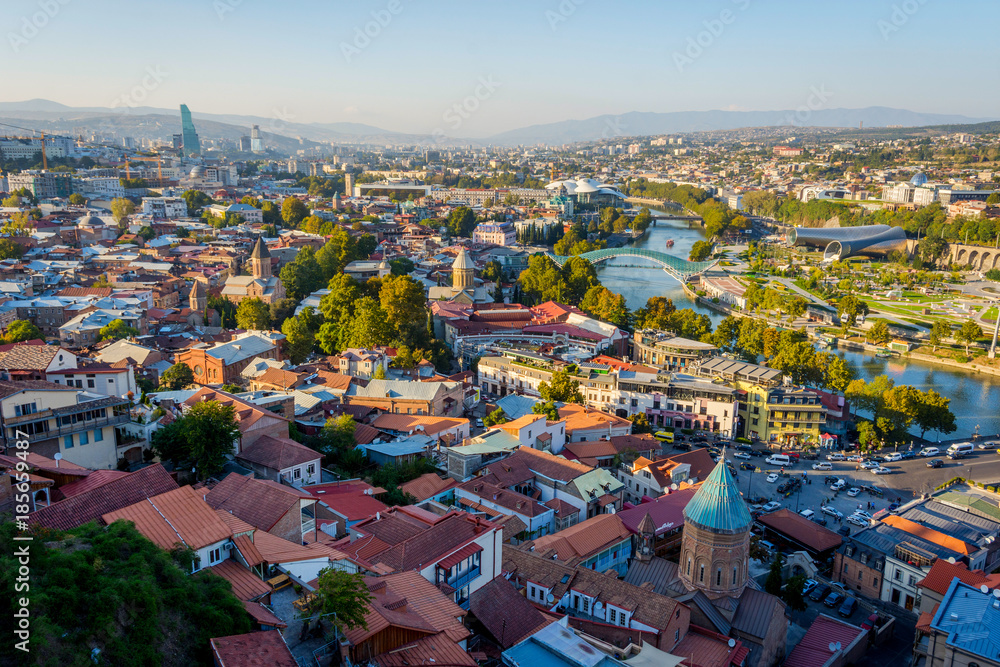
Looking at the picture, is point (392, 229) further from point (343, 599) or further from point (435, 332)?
point (343, 599)

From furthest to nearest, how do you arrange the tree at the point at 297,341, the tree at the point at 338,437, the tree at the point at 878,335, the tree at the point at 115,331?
1. the tree at the point at 878,335
2. the tree at the point at 297,341
3. the tree at the point at 115,331
4. the tree at the point at 338,437

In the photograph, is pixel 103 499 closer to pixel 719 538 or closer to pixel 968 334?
pixel 719 538

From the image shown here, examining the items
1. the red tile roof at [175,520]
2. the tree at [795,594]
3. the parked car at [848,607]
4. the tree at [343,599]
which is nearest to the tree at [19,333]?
the red tile roof at [175,520]

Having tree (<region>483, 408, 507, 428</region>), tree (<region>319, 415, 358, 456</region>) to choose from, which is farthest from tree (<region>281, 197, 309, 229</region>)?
tree (<region>319, 415, 358, 456</region>)

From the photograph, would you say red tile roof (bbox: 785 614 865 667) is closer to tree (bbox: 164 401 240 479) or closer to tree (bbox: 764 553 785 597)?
tree (bbox: 764 553 785 597)

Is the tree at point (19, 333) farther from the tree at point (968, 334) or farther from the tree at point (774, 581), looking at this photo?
the tree at point (968, 334)

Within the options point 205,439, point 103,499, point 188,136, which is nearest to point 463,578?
point 103,499
